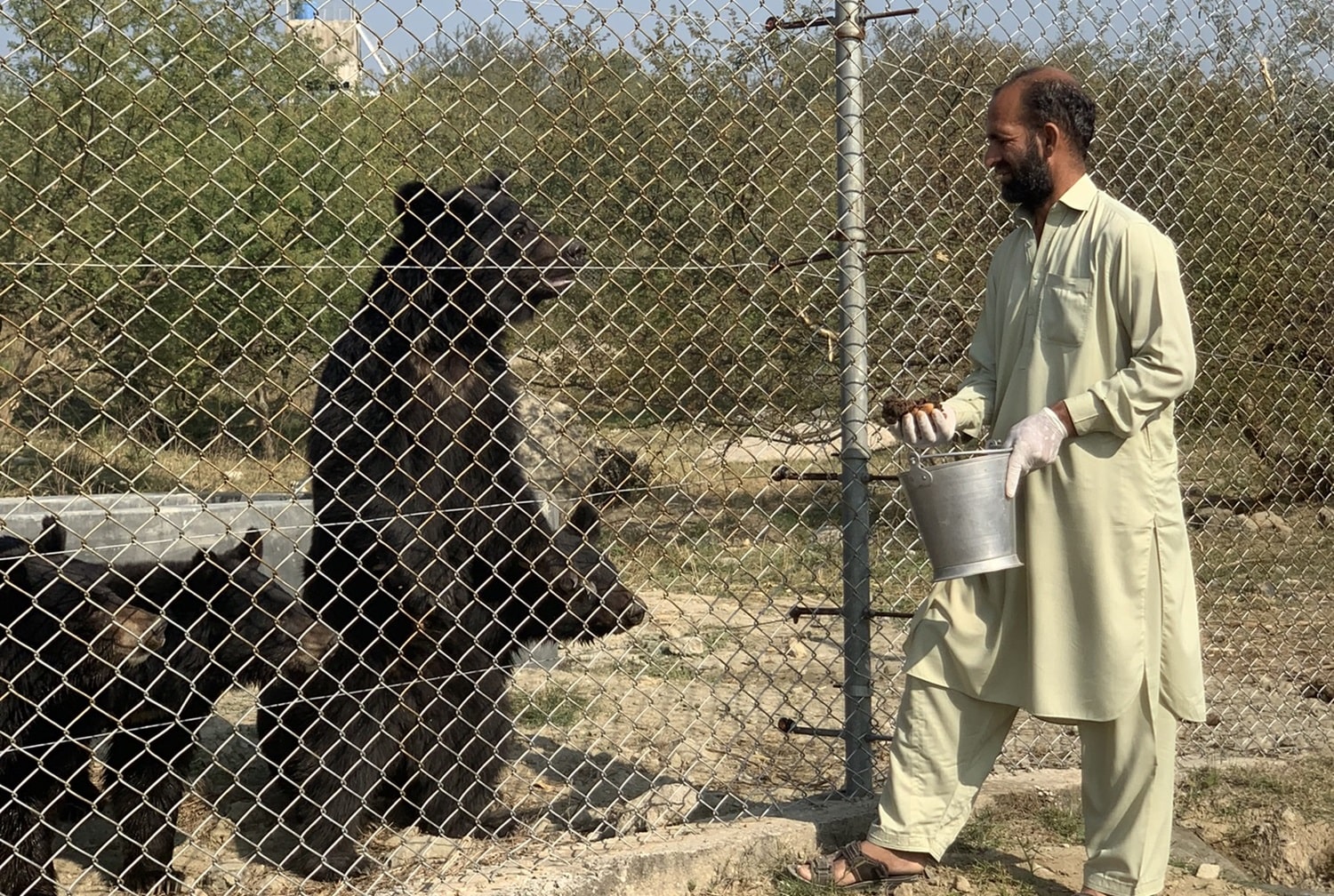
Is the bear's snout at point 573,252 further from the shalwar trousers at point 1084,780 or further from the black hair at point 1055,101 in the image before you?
the shalwar trousers at point 1084,780

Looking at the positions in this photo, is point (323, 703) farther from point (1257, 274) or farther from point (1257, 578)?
point (1257, 578)

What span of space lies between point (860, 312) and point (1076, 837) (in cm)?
171

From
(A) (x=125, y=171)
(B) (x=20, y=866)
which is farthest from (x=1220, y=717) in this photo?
(A) (x=125, y=171)

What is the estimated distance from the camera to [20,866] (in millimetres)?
3609

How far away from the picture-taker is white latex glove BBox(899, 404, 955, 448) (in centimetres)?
315

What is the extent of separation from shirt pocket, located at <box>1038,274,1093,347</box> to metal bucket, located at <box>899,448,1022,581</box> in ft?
1.30

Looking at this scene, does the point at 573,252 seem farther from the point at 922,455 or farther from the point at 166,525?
the point at 166,525

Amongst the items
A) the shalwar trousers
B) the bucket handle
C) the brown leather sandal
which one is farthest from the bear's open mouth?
the brown leather sandal

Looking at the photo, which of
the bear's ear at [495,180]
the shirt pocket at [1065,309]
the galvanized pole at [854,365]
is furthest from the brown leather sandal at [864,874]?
the bear's ear at [495,180]

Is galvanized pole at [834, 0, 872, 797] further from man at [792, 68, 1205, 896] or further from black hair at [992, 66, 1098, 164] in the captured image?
black hair at [992, 66, 1098, 164]

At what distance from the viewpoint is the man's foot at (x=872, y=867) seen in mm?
3445

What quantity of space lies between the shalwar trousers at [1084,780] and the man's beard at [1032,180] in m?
1.29

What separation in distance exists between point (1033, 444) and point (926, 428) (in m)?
0.25

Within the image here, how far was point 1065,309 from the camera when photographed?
3230 millimetres
